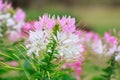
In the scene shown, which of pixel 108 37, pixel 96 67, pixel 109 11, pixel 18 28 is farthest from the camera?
pixel 109 11

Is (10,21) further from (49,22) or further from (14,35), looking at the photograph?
(49,22)

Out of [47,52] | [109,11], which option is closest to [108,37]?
[47,52]

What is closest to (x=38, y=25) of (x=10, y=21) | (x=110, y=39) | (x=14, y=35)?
(x=110, y=39)

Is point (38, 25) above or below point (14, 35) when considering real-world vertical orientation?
below

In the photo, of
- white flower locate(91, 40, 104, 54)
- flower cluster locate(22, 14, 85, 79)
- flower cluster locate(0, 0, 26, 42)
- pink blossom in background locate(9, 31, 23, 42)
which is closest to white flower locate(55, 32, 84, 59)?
flower cluster locate(22, 14, 85, 79)

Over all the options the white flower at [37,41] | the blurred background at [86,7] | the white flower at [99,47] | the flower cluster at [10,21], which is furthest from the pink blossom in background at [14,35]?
the blurred background at [86,7]

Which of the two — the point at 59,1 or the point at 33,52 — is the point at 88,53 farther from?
the point at 59,1
